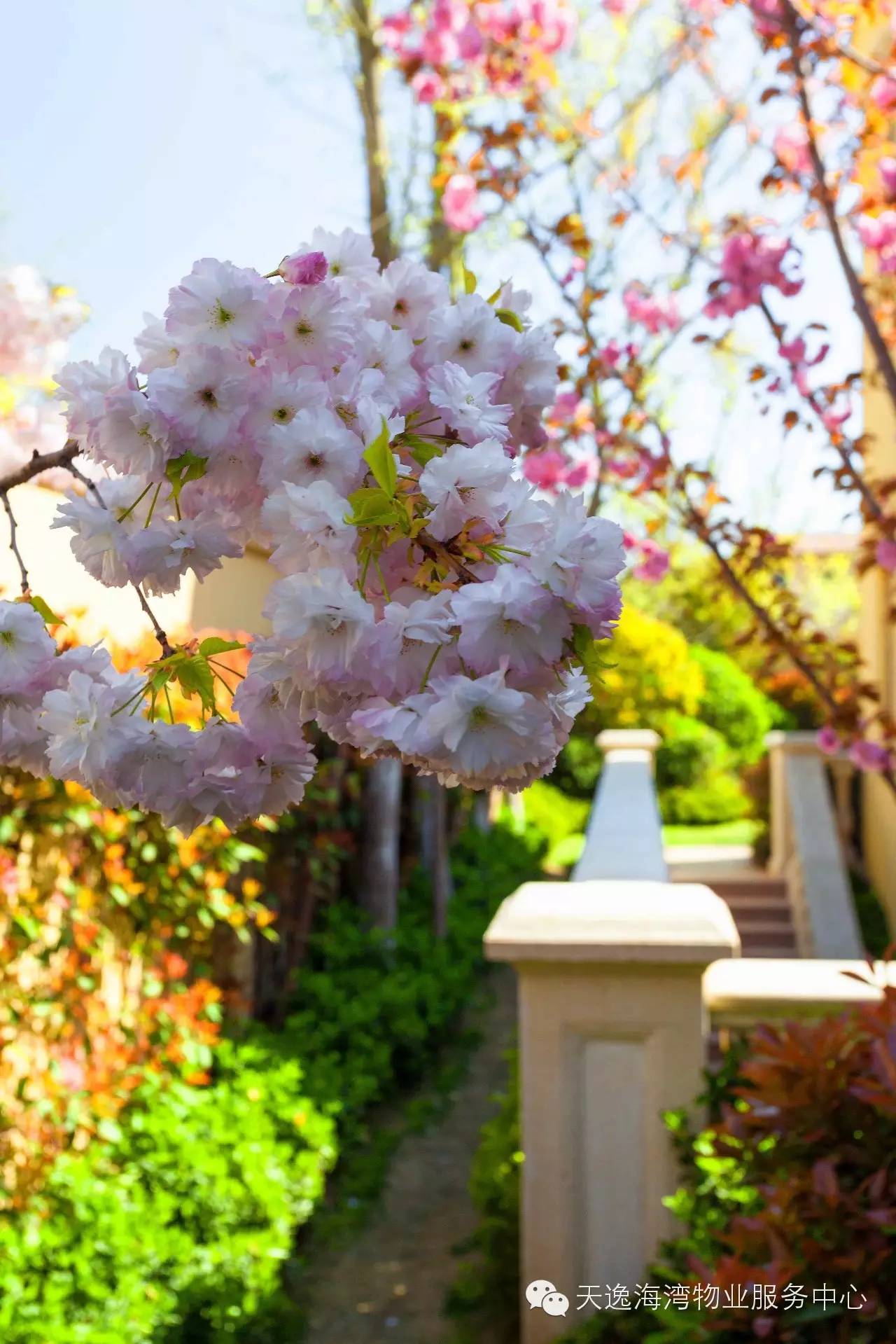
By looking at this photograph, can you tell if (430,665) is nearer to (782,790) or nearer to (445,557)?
(445,557)

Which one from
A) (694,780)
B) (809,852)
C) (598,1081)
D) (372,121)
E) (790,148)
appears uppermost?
(372,121)

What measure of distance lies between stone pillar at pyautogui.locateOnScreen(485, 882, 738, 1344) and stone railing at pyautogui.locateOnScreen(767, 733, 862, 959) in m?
3.85

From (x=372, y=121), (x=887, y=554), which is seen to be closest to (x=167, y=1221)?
(x=887, y=554)

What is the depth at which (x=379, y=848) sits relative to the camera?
6.88m

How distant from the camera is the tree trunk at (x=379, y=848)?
6.84 metres

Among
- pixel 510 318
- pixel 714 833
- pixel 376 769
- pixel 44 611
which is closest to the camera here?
pixel 44 611

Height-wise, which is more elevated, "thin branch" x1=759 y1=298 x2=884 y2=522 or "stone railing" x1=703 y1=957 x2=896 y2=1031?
"thin branch" x1=759 y1=298 x2=884 y2=522

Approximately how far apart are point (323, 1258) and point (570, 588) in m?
3.71

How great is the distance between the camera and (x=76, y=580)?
4.29 metres

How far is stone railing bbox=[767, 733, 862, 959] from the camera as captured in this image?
667 cm

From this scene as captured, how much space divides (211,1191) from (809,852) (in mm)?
4586

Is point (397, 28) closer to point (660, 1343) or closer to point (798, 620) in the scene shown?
point (798, 620)

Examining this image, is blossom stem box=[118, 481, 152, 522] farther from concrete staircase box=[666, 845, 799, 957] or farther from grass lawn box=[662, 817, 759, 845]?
grass lawn box=[662, 817, 759, 845]

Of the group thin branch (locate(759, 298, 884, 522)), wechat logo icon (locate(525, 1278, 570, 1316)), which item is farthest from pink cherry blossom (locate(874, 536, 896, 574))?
wechat logo icon (locate(525, 1278, 570, 1316))
